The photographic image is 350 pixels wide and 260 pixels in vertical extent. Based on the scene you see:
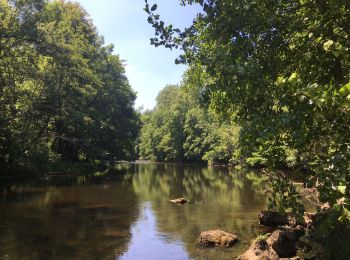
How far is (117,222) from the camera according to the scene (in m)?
17.9

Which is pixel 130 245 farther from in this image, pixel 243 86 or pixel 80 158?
pixel 80 158

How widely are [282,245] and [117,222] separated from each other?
27.3ft

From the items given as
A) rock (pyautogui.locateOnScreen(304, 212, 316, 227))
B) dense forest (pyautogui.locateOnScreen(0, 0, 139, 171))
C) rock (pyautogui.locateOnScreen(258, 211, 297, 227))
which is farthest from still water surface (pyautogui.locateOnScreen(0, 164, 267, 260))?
dense forest (pyautogui.locateOnScreen(0, 0, 139, 171))

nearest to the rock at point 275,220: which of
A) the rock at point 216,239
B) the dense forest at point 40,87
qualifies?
the rock at point 216,239

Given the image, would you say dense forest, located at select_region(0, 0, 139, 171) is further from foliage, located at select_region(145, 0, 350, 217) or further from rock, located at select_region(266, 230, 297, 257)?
foliage, located at select_region(145, 0, 350, 217)

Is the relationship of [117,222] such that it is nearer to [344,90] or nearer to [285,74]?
[285,74]

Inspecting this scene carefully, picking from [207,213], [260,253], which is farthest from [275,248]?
[207,213]

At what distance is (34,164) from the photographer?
3600 cm

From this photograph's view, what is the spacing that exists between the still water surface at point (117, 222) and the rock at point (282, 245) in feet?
4.44

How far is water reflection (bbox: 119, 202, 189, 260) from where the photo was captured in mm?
13039

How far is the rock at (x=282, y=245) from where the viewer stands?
495 inches

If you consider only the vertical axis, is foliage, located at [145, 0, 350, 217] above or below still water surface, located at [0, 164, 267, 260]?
above

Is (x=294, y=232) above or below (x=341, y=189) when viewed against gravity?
below

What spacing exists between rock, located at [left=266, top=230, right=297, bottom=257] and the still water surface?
4.44ft
